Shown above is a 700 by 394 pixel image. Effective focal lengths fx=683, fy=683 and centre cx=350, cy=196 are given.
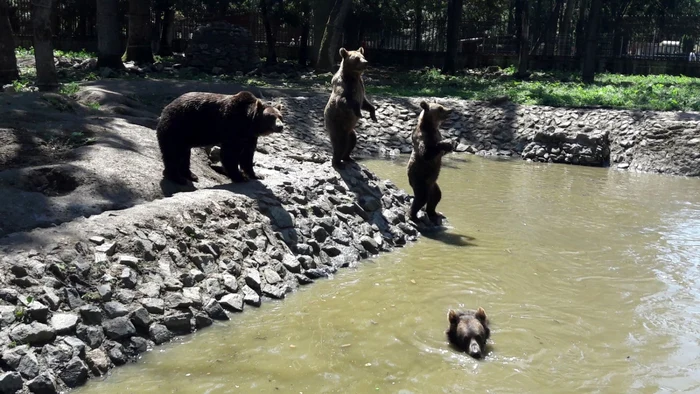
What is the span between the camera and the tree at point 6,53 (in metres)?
18.1

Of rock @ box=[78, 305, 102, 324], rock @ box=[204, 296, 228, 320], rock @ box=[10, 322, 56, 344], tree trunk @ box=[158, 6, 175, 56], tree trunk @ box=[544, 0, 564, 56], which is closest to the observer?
rock @ box=[10, 322, 56, 344]

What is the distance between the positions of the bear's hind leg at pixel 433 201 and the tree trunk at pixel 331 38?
18.0 m

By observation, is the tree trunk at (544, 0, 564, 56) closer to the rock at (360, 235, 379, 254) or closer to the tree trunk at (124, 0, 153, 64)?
the tree trunk at (124, 0, 153, 64)

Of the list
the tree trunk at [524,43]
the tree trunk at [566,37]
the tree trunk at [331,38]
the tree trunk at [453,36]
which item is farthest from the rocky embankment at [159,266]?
the tree trunk at [566,37]

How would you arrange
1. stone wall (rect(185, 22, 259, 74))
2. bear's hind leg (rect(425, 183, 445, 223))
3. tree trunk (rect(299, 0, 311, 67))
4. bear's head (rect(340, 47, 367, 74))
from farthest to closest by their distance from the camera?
tree trunk (rect(299, 0, 311, 67)) < stone wall (rect(185, 22, 259, 74)) < bear's head (rect(340, 47, 367, 74)) < bear's hind leg (rect(425, 183, 445, 223))

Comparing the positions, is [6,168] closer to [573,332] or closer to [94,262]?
[94,262]

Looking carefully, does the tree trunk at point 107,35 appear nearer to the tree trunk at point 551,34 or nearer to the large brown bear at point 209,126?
the large brown bear at point 209,126

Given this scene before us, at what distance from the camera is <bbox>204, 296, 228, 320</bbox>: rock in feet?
24.6


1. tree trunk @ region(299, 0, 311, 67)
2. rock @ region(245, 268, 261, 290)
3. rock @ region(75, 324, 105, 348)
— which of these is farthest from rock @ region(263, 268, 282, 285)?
tree trunk @ region(299, 0, 311, 67)

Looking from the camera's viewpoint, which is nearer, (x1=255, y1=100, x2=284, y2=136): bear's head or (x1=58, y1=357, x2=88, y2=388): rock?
(x1=58, y1=357, x2=88, y2=388): rock

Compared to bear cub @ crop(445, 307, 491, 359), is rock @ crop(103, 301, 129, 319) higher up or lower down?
higher up

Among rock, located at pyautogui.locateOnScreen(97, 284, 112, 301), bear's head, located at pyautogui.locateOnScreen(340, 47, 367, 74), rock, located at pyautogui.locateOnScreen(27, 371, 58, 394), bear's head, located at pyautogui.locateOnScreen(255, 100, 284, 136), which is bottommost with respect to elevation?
rock, located at pyautogui.locateOnScreen(27, 371, 58, 394)

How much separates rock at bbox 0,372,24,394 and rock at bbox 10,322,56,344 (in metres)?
0.42

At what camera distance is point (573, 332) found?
7668mm
